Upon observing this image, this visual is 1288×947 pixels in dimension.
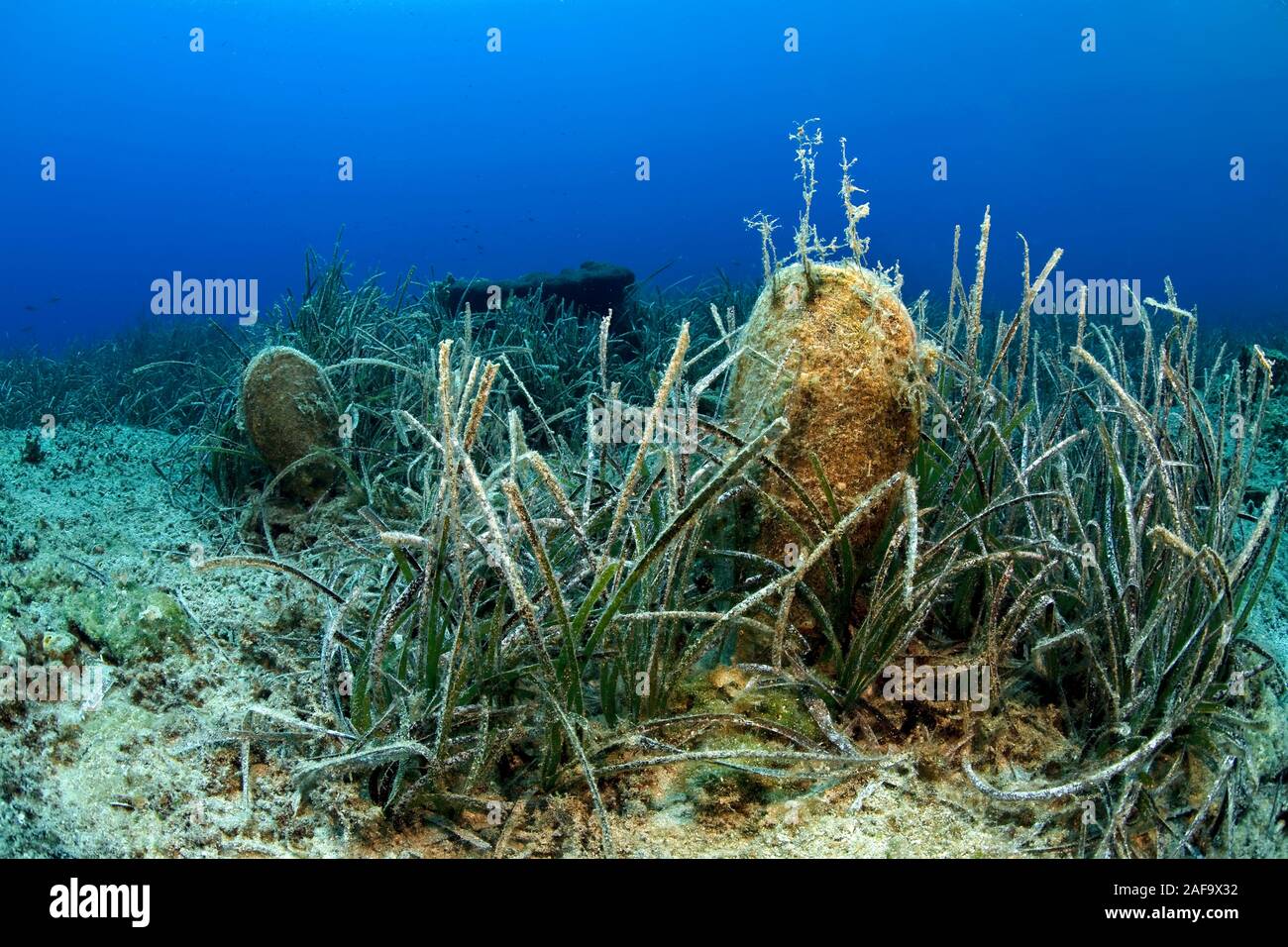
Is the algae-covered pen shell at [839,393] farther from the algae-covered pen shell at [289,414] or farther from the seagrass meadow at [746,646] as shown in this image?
the algae-covered pen shell at [289,414]

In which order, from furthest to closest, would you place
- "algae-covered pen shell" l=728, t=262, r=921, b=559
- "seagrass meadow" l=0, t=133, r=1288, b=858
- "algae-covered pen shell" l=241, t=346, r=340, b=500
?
"algae-covered pen shell" l=241, t=346, r=340, b=500
"algae-covered pen shell" l=728, t=262, r=921, b=559
"seagrass meadow" l=0, t=133, r=1288, b=858

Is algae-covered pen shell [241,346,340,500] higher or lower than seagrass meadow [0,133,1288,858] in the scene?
higher

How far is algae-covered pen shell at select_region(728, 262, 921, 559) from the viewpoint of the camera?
2352 millimetres

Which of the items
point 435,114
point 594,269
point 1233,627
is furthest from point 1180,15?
point 1233,627

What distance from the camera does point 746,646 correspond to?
235cm

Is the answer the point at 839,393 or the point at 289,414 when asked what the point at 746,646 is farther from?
the point at 289,414

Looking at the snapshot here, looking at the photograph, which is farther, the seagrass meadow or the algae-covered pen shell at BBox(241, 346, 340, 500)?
the algae-covered pen shell at BBox(241, 346, 340, 500)

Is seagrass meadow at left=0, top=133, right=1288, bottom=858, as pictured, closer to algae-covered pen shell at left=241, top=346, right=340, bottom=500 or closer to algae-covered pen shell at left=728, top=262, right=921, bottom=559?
algae-covered pen shell at left=728, top=262, right=921, bottom=559

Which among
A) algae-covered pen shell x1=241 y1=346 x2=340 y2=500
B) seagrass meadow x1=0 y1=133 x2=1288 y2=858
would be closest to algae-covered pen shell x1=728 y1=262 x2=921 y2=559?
seagrass meadow x1=0 y1=133 x2=1288 y2=858

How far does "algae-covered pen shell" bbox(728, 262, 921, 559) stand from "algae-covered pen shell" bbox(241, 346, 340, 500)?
239 cm

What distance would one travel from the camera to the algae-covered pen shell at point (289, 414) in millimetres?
3674

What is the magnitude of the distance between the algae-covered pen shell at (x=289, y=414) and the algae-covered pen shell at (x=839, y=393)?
2.39 meters

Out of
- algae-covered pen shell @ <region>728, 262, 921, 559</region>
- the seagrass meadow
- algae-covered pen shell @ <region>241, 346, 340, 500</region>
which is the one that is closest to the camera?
the seagrass meadow
